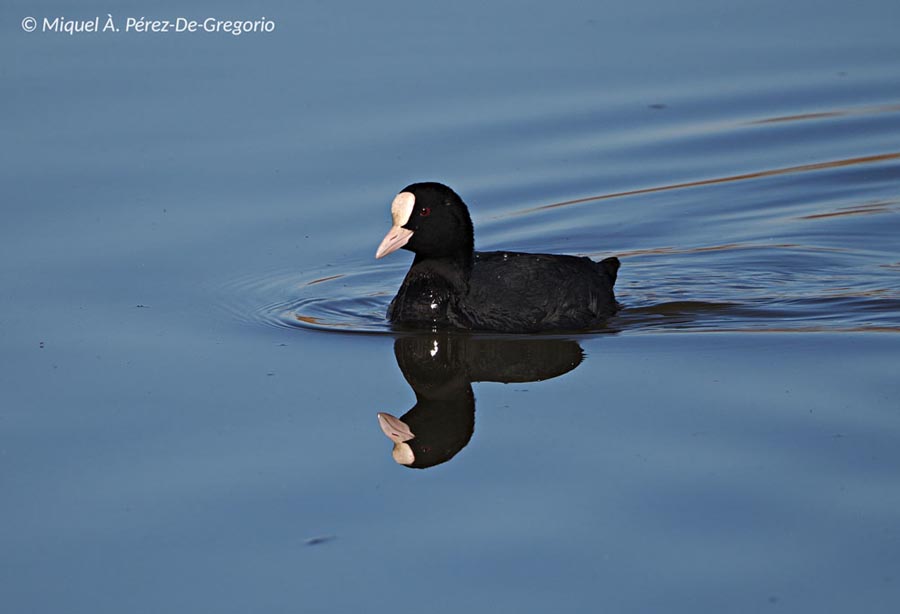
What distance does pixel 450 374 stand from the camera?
795 centimetres

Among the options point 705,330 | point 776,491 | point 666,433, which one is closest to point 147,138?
point 705,330

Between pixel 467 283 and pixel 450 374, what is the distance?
84 centimetres

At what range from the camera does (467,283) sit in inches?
339

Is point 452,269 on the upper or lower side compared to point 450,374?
upper

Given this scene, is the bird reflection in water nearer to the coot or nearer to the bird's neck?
the coot

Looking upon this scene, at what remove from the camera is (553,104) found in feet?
38.9

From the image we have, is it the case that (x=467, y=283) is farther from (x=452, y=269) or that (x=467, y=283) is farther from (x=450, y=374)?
(x=450, y=374)

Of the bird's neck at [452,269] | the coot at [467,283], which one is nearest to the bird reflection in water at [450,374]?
the coot at [467,283]

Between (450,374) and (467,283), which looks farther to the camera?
(467,283)

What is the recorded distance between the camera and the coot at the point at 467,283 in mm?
8453

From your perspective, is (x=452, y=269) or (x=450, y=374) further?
(x=452, y=269)

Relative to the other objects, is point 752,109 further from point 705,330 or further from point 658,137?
point 705,330

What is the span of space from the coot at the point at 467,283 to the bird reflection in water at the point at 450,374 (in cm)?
14

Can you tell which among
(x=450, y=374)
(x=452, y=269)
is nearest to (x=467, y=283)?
(x=452, y=269)
